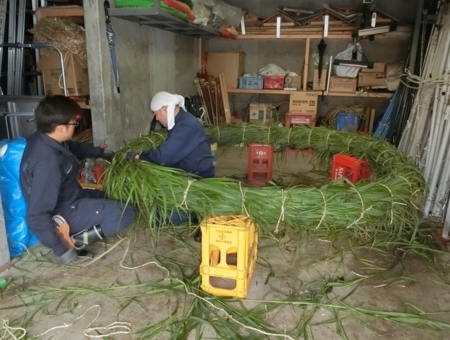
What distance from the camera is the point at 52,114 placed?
6.89 feet

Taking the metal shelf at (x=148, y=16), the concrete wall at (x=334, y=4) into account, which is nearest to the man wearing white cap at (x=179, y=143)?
the metal shelf at (x=148, y=16)

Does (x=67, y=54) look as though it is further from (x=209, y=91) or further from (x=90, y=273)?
(x=209, y=91)

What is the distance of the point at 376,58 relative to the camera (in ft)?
18.3

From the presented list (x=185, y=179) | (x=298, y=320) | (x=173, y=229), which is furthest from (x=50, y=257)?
(x=298, y=320)

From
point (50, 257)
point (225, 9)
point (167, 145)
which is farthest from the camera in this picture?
point (225, 9)

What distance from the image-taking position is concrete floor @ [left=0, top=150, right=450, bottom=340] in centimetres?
175

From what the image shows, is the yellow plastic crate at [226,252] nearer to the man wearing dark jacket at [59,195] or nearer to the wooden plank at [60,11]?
the man wearing dark jacket at [59,195]

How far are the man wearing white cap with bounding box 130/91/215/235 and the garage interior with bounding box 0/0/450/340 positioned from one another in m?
0.33

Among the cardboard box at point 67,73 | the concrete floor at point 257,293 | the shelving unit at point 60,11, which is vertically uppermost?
the shelving unit at point 60,11

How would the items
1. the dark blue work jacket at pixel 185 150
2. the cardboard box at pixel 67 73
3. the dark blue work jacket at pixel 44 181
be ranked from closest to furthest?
the dark blue work jacket at pixel 44 181, the dark blue work jacket at pixel 185 150, the cardboard box at pixel 67 73

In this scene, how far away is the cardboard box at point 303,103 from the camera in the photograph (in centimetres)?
540

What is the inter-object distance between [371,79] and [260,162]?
2528 millimetres

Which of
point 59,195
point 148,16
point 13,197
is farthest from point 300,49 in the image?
point 13,197

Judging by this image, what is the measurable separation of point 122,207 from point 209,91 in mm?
3516
